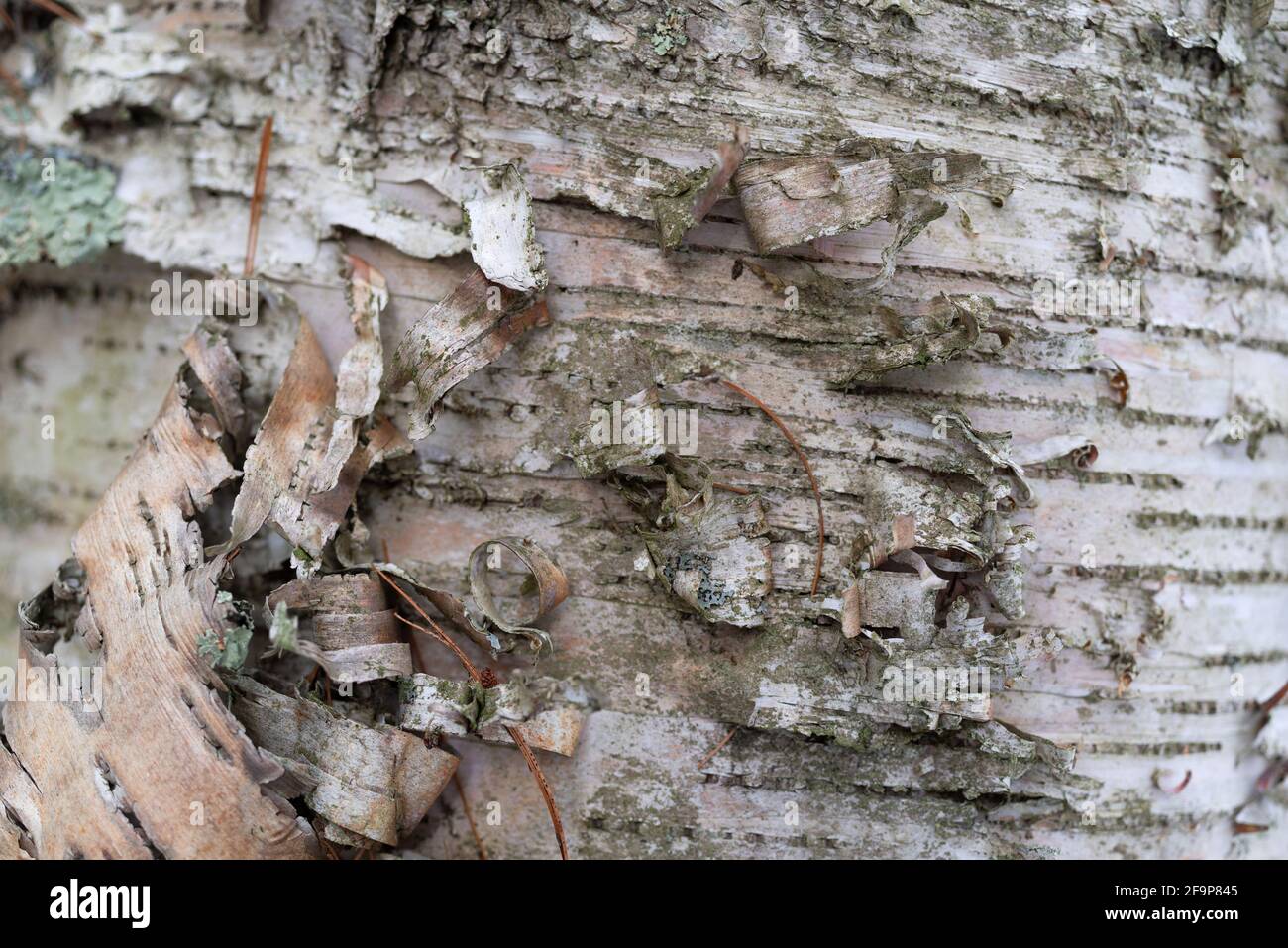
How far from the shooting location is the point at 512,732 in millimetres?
1354

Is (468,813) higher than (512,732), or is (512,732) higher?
(512,732)

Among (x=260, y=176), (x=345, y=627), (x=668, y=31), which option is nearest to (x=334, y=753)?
(x=345, y=627)

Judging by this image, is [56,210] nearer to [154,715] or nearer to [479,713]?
[154,715]

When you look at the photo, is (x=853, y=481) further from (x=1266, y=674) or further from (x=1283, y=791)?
(x=1283, y=791)

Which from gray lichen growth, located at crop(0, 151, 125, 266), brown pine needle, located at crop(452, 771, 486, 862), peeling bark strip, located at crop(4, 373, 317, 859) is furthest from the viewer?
gray lichen growth, located at crop(0, 151, 125, 266)

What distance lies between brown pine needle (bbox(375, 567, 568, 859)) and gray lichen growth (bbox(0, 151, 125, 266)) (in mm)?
817

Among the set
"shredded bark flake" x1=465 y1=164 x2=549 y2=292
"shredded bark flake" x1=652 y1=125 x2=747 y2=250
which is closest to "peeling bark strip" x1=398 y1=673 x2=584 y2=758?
"shredded bark flake" x1=465 y1=164 x2=549 y2=292

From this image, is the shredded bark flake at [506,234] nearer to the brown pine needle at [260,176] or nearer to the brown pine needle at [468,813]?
the brown pine needle at [260,176]

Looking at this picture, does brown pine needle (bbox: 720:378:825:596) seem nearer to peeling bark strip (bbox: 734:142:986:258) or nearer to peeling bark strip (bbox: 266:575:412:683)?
peeling bark strip (bbox: 734:142:986:258)

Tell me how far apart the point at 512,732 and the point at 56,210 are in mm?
1222

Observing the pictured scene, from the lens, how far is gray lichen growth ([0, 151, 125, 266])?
60.5 inches

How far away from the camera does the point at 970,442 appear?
138 centimetres

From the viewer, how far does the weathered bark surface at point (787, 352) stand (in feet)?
4.52
